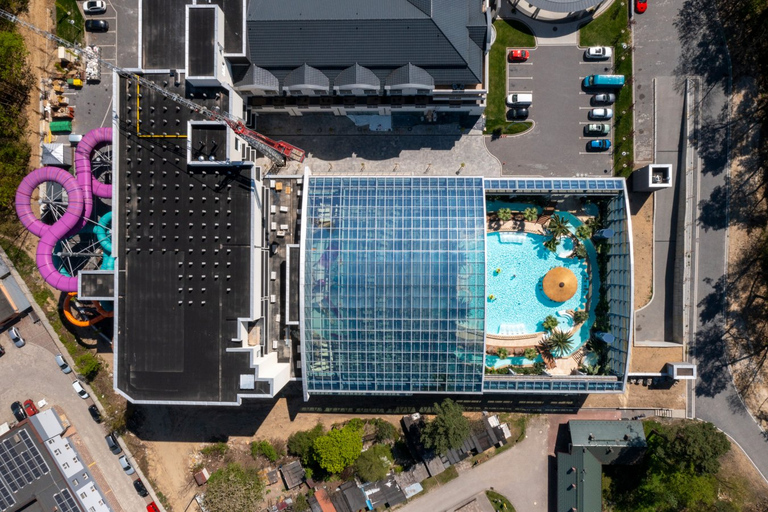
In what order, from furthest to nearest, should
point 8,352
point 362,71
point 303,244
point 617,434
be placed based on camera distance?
point 8,352, point 617,434, point 362,71, point 303,244

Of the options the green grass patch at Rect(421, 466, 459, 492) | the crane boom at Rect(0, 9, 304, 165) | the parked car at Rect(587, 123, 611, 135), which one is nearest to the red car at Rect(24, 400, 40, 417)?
the crane boom at Rect(0, 9, 304, 165)

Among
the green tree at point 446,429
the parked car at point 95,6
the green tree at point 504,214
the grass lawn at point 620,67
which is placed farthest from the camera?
the parked car at point 95,6

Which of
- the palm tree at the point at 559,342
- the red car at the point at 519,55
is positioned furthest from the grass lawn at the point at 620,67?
the palm tree at the point at 559,342

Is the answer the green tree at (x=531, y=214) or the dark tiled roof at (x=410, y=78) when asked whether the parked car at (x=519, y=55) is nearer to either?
the dark tiled roof at (x=410, y=78)

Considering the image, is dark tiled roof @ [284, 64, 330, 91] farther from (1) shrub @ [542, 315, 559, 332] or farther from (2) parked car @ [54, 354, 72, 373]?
(2) parked car @ [54, 354, 72, 373]

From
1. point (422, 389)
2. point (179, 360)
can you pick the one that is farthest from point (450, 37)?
point (179, 360)

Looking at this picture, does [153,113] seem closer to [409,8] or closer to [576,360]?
[409,8]
